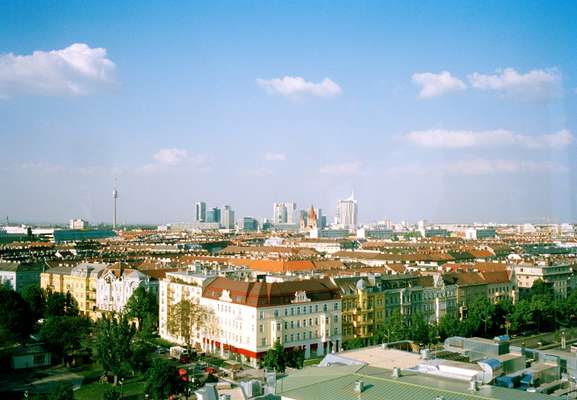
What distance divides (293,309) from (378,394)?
25.2 m

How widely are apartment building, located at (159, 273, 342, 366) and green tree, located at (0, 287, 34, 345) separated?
10800mm

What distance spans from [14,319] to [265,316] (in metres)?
19.1

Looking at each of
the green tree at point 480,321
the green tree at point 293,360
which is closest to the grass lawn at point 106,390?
the green tree at point 293,360

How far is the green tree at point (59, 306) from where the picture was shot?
186 feet

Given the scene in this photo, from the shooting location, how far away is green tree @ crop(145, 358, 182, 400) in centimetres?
3291

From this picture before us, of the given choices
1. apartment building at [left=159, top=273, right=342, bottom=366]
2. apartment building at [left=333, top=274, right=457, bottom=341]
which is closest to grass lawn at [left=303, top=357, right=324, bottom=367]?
apartment building at [left=159, top=273, right=342, bottom=366]

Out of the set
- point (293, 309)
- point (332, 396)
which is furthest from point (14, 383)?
point (332, 396)

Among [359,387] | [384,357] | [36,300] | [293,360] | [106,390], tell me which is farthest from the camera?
[36,300]

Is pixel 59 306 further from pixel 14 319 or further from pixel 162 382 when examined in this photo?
pixel 162 382

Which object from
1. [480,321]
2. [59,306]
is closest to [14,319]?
[59,306]

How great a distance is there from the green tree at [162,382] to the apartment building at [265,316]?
10.9 meters

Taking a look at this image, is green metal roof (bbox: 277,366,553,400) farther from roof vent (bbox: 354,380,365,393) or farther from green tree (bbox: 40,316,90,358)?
green tree (bbox: 40,316,90,358)

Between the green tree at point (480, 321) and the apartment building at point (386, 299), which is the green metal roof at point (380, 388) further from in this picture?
the green tree at point (480, 321)

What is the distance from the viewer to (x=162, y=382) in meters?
32.9
